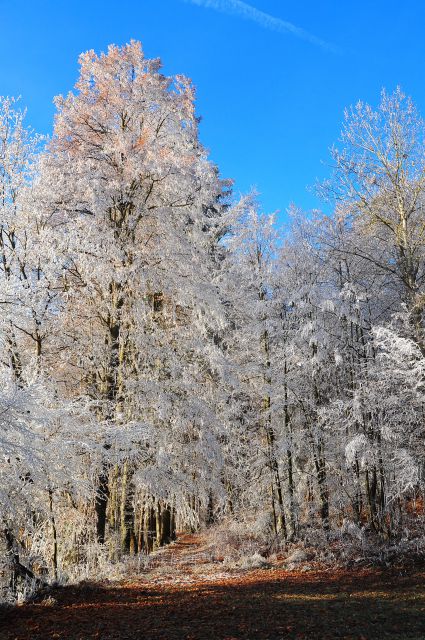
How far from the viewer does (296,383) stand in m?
13.7

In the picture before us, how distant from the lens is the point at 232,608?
7410mm

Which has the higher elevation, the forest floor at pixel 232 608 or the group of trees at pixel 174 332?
the group of trees at pixel 174 332

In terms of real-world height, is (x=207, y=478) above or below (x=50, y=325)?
below

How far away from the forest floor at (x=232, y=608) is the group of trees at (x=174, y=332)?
1.29 m

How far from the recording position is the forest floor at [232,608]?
19.3ft

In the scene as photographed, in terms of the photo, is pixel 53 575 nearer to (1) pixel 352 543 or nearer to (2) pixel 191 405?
(2) pixel 191 405

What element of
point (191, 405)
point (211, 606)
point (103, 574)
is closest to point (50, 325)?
point (191, 405)

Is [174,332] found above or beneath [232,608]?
above

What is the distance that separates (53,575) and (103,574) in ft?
3.43

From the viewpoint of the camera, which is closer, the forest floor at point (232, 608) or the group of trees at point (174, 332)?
the forest floor at point (232, 608)

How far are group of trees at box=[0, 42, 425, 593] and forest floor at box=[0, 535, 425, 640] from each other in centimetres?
129

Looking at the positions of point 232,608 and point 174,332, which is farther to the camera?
point 174,332

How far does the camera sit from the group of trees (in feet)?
33.0

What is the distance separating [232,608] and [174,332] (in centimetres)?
614
